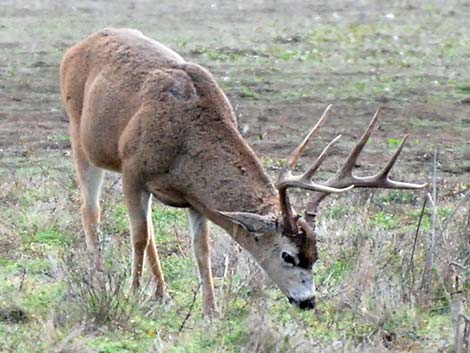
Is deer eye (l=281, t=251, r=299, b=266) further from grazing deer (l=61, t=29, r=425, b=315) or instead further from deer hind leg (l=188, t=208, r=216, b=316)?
deer hind leg (l=188, t=208, r=216, b=316)

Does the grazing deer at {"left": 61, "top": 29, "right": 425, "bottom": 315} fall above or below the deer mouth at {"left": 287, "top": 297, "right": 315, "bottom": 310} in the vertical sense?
above

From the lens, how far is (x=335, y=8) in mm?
31328

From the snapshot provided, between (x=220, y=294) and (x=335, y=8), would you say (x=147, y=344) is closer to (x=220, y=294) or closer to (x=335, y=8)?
(x=220, y=294)

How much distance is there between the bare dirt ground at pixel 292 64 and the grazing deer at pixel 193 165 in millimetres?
5170

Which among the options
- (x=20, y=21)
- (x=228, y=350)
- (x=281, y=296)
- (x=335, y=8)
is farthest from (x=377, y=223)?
(x=335, y=8)

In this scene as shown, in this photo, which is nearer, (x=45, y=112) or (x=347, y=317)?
(x=347, y=317)

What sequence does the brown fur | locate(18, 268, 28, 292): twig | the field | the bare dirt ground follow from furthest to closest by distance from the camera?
the bare dirt ground
the brown fur
locate(18, 268, 28, 292): twig
the field

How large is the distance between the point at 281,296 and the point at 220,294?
434 mm

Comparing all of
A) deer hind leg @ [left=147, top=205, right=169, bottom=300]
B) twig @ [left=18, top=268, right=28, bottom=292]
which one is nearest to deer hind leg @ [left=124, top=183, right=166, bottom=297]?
deer hind leg @ [left=147, top=205, right=169, bottom=300]

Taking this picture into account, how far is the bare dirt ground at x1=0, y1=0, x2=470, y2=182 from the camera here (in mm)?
16438

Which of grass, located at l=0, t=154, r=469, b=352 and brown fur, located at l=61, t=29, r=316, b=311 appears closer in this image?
grass, located at l=0, t=154, r=469, b=352

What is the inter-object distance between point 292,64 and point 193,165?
13782 mm

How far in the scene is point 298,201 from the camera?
12.1m

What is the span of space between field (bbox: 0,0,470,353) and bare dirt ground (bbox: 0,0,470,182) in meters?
0.05
